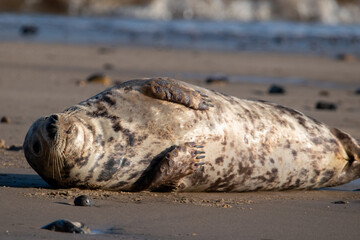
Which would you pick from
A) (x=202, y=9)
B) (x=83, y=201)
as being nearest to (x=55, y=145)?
(x=83, y=201)

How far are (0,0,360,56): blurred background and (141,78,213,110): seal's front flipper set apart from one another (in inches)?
489

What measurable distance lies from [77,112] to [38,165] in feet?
1.42

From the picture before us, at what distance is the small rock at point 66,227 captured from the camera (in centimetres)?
349

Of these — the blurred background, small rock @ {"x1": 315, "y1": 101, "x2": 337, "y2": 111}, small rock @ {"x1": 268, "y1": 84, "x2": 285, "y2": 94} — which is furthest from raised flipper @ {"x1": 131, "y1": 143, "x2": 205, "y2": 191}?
the blurred background

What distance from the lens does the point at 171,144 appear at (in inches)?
183

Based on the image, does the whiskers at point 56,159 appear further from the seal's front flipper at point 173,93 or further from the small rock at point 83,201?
the seal's front flipper at point 173,93

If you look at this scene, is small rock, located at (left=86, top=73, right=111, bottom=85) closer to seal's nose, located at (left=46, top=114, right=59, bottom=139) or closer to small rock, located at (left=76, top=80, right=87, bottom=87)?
small rock, located at (left=76, top=80, right=87, bottom=87)

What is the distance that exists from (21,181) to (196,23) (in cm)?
2150

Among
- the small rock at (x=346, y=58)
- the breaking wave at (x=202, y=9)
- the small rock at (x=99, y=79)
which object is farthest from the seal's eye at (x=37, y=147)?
the breaking wave at (x=202, y=9)

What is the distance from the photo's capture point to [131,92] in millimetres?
4824

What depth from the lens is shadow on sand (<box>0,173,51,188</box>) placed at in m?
4.68

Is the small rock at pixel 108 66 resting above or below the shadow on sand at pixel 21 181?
below

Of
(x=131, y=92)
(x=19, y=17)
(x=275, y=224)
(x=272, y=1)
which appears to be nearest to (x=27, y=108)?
(x=131, y=92)

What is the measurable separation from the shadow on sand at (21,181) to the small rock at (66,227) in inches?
45.9
